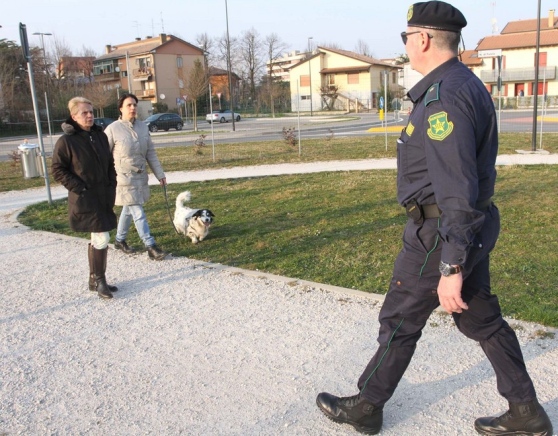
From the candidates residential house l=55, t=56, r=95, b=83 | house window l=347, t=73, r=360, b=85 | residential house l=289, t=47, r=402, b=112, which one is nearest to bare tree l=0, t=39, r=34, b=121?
residential house l=55, t=56, r=95, b=83

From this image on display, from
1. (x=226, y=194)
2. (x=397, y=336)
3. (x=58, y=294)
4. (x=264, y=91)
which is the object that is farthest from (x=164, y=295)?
(x=264, y=91)

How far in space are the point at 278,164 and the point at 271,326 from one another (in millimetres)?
11359

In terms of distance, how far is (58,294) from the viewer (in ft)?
17.7

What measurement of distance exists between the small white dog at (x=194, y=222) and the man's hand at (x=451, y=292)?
4750 mm

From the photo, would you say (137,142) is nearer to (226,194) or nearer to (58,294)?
(58,294)

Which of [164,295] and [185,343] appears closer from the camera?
[185,343]

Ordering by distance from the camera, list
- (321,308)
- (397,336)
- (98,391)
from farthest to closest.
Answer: (321,308), (98,391), (397,336)

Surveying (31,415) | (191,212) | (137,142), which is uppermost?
(137,142)

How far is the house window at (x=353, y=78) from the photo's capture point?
6694 cm

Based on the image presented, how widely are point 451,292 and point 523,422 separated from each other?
91 cm

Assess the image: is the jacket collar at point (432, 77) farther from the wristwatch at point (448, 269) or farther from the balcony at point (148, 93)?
the balcony at point (148, 93)

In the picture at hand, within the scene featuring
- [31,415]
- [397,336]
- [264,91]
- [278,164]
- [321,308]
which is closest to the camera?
[397,336]

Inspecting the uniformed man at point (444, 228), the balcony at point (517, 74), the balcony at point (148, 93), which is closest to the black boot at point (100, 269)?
the uniformed man at point (444, 228)

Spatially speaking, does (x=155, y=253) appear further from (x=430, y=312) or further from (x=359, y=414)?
(x=430, y=312)
